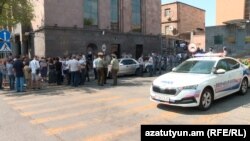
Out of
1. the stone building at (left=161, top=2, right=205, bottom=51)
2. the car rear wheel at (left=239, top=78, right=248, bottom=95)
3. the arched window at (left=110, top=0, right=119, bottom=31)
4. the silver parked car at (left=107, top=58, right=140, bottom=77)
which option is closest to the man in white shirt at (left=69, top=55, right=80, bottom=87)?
the silver parked car at (left=107, top=58, right=140, bottom=77)

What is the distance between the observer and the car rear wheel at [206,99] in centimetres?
842

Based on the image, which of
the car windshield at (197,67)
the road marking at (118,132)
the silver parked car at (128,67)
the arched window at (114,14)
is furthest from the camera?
the arched window at (114,14)

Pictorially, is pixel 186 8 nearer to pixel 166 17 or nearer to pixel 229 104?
pixel 166 17

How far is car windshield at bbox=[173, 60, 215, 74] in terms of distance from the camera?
9.20 metres

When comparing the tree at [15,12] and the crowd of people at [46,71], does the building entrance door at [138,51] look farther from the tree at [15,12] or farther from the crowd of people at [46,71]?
the crowd of people at [46,71]

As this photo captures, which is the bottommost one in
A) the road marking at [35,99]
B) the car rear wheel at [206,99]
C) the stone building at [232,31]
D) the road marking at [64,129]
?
the road marking at [64,129]

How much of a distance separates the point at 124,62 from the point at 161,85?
39.0 feet

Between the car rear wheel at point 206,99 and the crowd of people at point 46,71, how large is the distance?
7.27 meters

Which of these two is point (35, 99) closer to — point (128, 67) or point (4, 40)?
point (4, 40)

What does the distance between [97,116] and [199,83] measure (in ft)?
10.0

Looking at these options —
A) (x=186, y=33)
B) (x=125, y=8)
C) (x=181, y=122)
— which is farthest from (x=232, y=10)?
(x=181, y=122)

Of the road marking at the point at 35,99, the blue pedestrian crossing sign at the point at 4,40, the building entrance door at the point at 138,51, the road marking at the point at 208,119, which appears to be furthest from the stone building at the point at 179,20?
the road marking at the point at 208,119

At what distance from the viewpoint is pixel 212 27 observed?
2856cm

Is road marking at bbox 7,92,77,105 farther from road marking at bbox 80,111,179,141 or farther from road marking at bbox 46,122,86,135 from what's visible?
road marking at bbox 80,111,179,141
